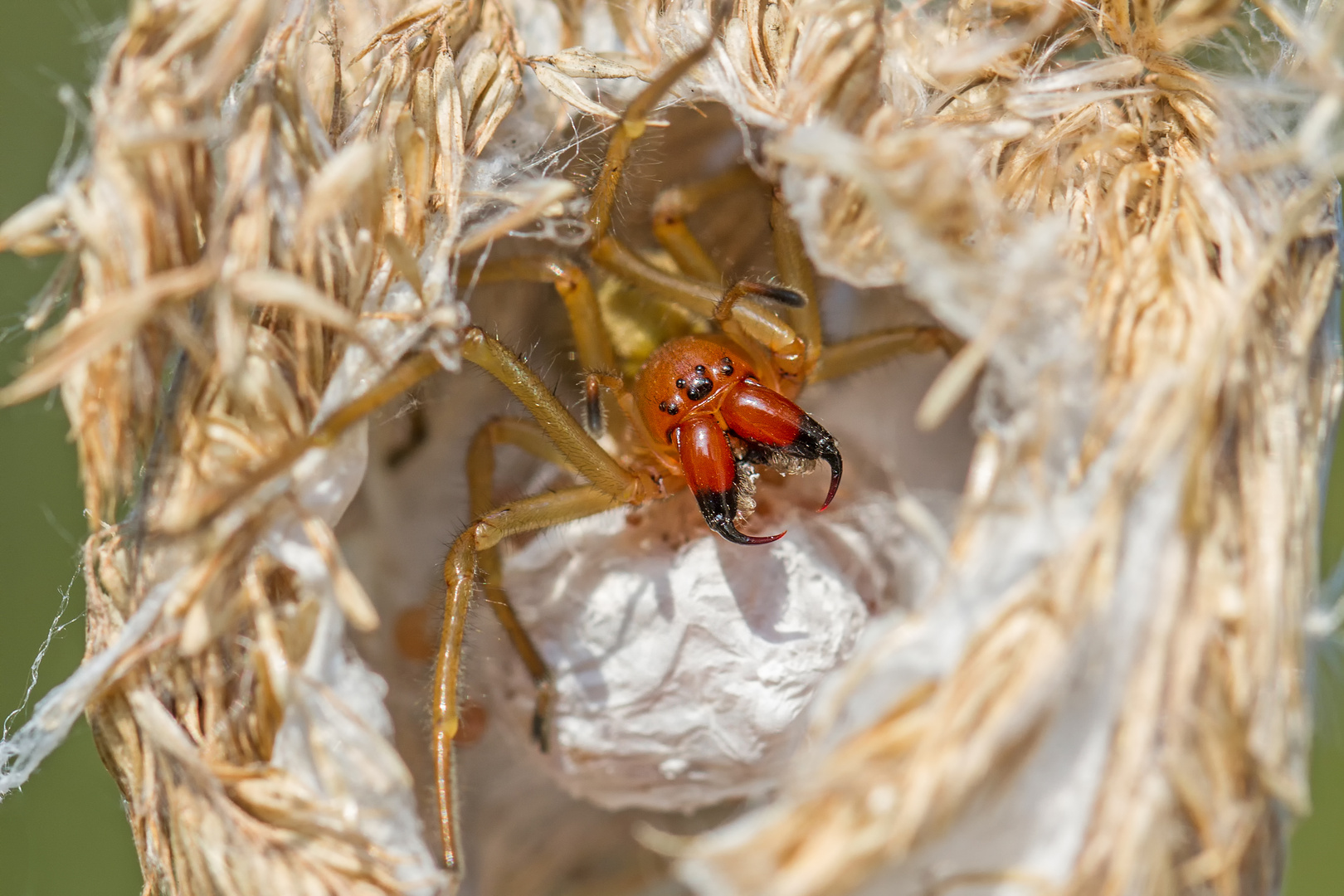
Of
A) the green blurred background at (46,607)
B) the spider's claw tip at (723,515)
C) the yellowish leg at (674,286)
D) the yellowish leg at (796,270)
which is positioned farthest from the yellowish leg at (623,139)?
the green blurred background at (46,607)

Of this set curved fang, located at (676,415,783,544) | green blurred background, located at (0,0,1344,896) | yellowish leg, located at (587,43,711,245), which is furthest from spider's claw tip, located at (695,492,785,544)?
green blurred background, located at (0,0,1344,896)

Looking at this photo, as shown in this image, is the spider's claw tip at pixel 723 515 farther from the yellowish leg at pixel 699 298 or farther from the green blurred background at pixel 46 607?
the green blurred background at pixel 46 607

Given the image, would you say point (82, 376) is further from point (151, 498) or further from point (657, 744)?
point (657, 744)

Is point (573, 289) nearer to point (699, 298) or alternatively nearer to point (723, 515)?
point (699, 298)

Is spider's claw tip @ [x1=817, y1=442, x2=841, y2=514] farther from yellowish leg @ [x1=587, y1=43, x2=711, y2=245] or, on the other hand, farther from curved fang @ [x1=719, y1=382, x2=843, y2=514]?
yellowish leg @ [x1=587, y1=43, x2=711, y2=245]

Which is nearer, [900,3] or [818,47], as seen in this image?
[818,47]

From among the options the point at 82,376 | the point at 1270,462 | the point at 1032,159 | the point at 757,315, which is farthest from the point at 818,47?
the point at 82,376

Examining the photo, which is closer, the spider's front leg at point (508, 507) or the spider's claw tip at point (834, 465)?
the spider's front leg at point (508, 507)

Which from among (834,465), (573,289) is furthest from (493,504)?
(834,465)

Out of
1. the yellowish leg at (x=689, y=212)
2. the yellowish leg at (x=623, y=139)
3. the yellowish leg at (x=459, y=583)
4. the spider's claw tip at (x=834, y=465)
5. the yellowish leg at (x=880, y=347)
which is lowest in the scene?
the spider's claw tip at (x=834, y=465)
